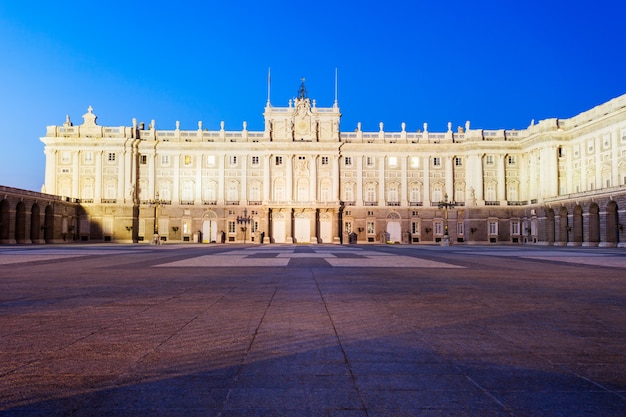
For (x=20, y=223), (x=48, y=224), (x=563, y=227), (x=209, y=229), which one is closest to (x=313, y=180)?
(x=209, y=229)

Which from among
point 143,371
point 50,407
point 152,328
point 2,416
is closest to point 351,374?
point 143,371

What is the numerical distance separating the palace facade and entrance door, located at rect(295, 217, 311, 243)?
0.14m

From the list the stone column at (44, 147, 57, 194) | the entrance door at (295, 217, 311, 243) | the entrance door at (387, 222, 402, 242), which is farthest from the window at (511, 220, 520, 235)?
the stone column at (44, 147, 57, 194)

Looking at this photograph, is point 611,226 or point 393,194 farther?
point 393,194

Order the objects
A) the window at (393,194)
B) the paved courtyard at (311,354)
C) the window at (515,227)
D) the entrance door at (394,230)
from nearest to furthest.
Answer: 1. the paved courtyard at (311,354)
2. the window at (515,227)
3. the entrance door at (394,230)
4. the window at (393,194)

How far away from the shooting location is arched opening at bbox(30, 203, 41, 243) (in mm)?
56131

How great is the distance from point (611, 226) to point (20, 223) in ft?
199

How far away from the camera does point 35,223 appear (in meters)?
56.9

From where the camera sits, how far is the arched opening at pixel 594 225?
171ft

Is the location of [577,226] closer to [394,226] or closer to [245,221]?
[394,226]

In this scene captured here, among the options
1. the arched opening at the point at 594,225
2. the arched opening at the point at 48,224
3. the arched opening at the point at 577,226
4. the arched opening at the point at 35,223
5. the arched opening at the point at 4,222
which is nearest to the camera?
the arched opening at the point at 4,222

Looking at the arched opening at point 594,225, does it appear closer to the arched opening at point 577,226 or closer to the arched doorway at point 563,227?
the arched opening at point 577,226

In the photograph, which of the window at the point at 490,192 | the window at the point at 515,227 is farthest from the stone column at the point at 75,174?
the window at the point at 515,227

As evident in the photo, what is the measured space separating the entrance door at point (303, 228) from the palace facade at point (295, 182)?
0.14 metres
